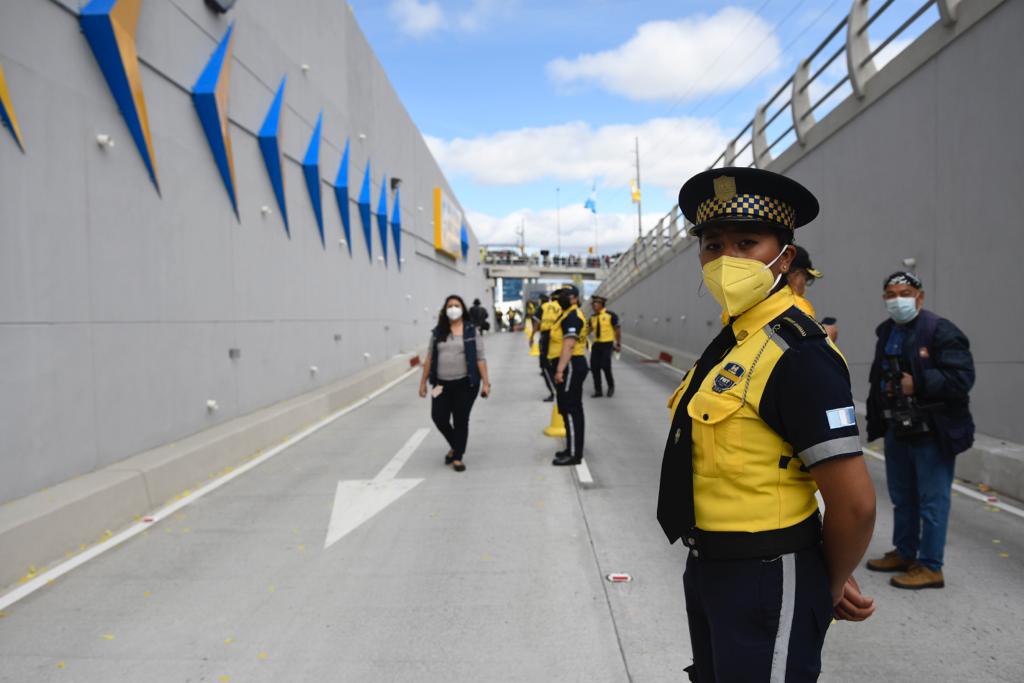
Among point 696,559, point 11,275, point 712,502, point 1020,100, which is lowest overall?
point 696,559

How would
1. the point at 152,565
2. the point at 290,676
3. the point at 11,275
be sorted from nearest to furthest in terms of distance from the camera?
the point at 290,676, the point at 152,565, the point at 11,275

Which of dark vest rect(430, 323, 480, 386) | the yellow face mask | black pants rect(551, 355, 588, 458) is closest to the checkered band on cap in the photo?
the yellow face mask

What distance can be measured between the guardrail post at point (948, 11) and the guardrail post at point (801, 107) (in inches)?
169

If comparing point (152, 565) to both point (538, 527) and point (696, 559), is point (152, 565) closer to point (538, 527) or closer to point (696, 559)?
point (538, 527)

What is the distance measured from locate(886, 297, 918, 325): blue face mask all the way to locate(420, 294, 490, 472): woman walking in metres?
4.48

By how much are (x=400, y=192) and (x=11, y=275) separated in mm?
21319

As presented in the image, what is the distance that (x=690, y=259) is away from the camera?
2216 centimetres

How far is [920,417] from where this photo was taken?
4484 mm

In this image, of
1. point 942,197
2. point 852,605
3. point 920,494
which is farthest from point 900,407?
point 942,197

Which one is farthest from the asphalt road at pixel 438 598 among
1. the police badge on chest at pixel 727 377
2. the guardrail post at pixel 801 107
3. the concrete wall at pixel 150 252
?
the guardrail post at pixel 801 107

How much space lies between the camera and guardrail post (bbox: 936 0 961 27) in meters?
8.24

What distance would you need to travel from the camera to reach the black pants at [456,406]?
825 cm

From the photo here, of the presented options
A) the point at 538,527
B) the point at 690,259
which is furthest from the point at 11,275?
the point at 690,259

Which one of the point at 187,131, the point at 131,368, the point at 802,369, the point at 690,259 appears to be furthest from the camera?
the point at 690,259
